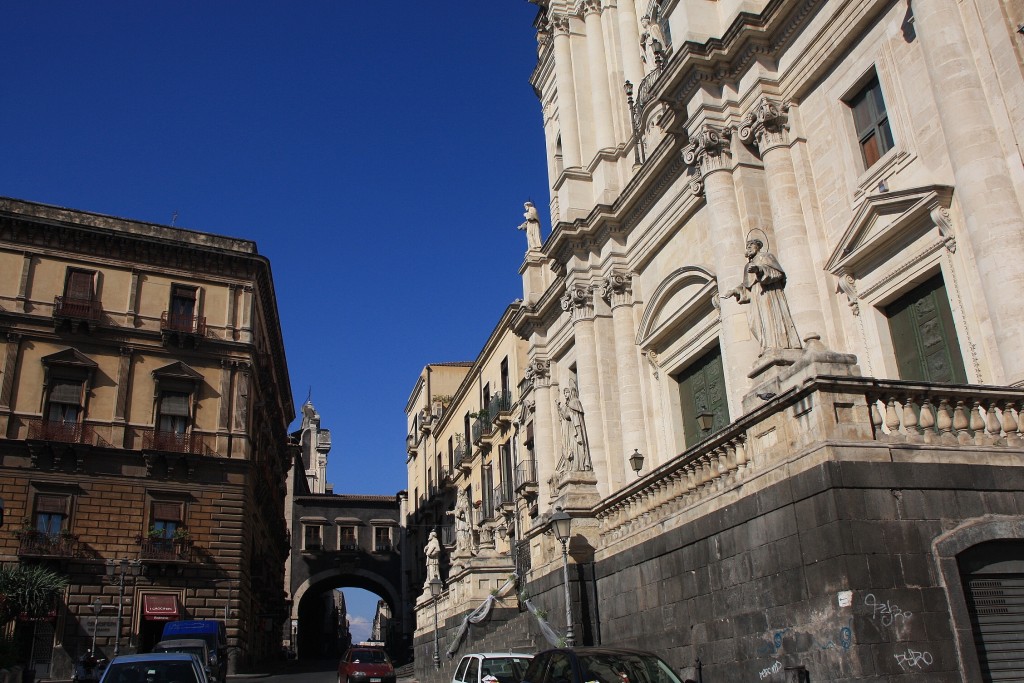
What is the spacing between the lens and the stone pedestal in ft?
32.9

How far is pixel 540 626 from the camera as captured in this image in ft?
60.6

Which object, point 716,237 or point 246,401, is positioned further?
point 246,401

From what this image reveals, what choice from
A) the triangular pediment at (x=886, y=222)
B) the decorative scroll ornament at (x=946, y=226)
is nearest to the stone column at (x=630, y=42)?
the triangular pediment at (x=886, y=222)

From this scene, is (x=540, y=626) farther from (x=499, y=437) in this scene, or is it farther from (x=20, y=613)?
(x=499, y=437)

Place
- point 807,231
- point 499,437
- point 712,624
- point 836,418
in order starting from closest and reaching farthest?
point 836,418, point 712,624, point 807,231, point 499,437

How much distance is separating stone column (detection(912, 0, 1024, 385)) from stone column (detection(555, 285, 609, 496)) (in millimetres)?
12015

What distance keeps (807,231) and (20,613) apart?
2449cm

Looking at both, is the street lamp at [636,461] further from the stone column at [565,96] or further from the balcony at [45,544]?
the balcony at [45,544]

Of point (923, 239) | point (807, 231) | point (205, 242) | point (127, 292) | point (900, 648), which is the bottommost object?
point (900, 648)

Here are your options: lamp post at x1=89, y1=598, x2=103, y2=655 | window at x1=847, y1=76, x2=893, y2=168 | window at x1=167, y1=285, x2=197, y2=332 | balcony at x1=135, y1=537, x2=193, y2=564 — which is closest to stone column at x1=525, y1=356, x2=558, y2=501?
balcony at x1=135, y1=537, x2=193, y2=564

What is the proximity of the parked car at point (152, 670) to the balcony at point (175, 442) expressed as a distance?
22.6 metres

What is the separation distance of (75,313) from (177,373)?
435cm

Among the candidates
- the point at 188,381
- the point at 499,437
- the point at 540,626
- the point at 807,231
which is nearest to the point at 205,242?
the point at 188,381

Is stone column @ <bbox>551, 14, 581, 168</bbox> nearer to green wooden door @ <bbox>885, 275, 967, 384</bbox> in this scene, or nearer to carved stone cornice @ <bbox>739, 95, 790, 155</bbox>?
carved stone cornice @ <bbox>739, 95, 790, 155</bbox>
